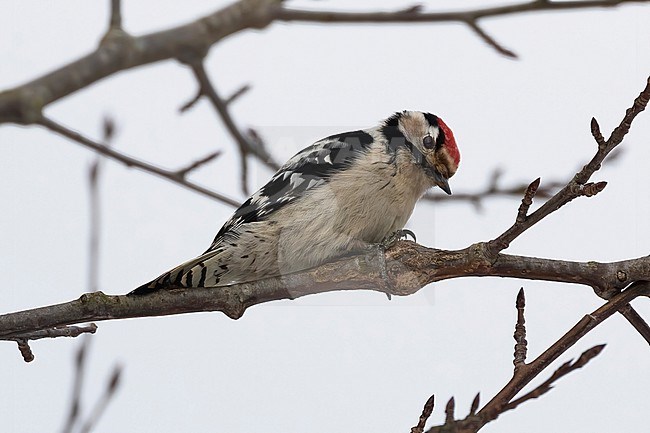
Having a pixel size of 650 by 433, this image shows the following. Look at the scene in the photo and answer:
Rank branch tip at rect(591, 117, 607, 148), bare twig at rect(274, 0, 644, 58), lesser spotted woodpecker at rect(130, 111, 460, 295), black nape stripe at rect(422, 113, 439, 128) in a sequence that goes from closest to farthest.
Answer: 1. bare twig at rect(274, 0, 644, 58)
2. branch tip at rect(591, 117, 607, 148)
3. lesser spotted woodpecker at rect(130, 111, 460, 295)
4. black nape stripe at rect(422, 113, 439, 128)

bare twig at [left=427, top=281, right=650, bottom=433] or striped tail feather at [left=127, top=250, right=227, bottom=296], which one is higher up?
striped tail feather at [left=127, top=250, right=227, bottom=296]

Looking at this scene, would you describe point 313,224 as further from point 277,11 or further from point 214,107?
point 277,11

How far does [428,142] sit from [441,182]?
0.22 m

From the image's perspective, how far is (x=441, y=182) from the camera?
3.38 metres

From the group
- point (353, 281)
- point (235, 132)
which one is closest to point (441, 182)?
point (353, 281)

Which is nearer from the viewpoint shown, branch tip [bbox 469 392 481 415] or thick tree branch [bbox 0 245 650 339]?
branch tip [bbox 469 392 481 415]

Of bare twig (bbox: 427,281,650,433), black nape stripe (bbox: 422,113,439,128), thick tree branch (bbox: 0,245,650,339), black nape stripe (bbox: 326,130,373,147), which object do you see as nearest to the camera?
bare twig (bbox: 427,281,650,433)

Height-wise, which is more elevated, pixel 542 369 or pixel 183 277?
pixel 183 277

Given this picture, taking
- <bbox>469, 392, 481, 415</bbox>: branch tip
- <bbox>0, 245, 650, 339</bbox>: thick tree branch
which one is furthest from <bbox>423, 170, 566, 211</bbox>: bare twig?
<bbox>469, 392, 481, 415</bbox>: branch tip

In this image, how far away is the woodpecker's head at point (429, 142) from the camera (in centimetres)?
342

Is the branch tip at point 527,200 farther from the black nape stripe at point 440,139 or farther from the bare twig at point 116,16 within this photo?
the black nape stripe at point 440,139

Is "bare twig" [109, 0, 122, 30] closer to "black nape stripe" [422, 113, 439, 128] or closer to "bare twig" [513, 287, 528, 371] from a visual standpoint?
"bare twig" [513, 287, 528, 371]

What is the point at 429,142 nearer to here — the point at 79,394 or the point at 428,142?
the point at 428,142

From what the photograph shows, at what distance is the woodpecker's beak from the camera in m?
3.37
